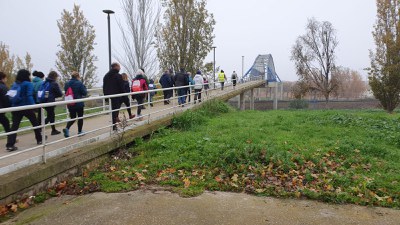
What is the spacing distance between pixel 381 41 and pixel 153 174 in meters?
23.7

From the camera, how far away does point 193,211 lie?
4199 mm

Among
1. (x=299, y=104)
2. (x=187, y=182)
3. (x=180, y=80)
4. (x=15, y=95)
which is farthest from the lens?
(x=299, y=104)

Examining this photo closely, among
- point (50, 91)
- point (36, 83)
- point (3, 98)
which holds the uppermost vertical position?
point (36, 83)

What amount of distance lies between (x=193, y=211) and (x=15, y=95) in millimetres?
4055

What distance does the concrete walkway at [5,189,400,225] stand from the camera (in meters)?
3.93

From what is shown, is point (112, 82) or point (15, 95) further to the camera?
point (112, 82)

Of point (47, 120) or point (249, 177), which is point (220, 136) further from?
point (47, 120)

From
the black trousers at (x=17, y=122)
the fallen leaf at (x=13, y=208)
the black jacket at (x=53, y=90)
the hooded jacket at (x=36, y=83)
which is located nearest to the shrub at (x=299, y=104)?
the hooded jacket at (x=36, y=83)

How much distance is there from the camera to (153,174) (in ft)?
18.6

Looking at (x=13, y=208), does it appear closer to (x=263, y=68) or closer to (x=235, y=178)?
(x=235, y=178)

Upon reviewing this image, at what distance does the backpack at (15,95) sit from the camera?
5961mm

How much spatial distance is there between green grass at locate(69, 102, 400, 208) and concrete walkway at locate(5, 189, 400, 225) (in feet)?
0.89

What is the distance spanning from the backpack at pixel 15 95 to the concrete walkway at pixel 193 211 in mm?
2371

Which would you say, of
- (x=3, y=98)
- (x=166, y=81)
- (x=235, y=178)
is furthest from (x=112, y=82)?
(x=166, y=81)
